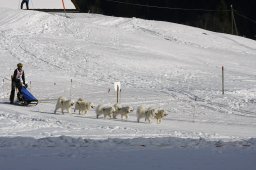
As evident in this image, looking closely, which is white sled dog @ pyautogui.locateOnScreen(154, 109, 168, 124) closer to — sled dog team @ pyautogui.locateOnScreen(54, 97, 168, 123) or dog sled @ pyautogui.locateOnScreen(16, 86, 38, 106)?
sled dog team @ pyautogui.locateOnScreen(54, 97, 168, 123)

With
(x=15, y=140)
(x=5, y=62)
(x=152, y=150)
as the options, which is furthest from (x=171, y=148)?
(x=5, y=62)

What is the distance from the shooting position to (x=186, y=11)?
94.0 m

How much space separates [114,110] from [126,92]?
22.7 feet

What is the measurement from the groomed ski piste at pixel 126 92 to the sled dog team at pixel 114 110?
27 cm

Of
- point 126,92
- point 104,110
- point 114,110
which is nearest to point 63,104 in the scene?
point 104,110

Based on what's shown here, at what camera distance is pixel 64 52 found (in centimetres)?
3606

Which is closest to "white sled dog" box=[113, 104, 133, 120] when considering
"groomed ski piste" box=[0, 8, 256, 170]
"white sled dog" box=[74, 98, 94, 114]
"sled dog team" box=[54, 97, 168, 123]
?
"sled dog team" box=[54, 97, 168, 123]

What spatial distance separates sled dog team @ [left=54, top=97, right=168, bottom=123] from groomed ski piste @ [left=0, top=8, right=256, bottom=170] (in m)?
0.27

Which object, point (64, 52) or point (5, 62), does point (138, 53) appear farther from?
point (5, 62)

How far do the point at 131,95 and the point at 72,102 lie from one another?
553 centimetres

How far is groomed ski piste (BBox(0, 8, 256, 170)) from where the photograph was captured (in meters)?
11.0

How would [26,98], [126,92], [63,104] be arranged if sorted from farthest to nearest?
[126,92], [26,98], [63,104]

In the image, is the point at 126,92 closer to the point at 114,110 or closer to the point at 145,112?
the point at 114,110

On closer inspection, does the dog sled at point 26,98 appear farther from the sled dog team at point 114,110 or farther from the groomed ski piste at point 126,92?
the sled dog team at point 114,110
